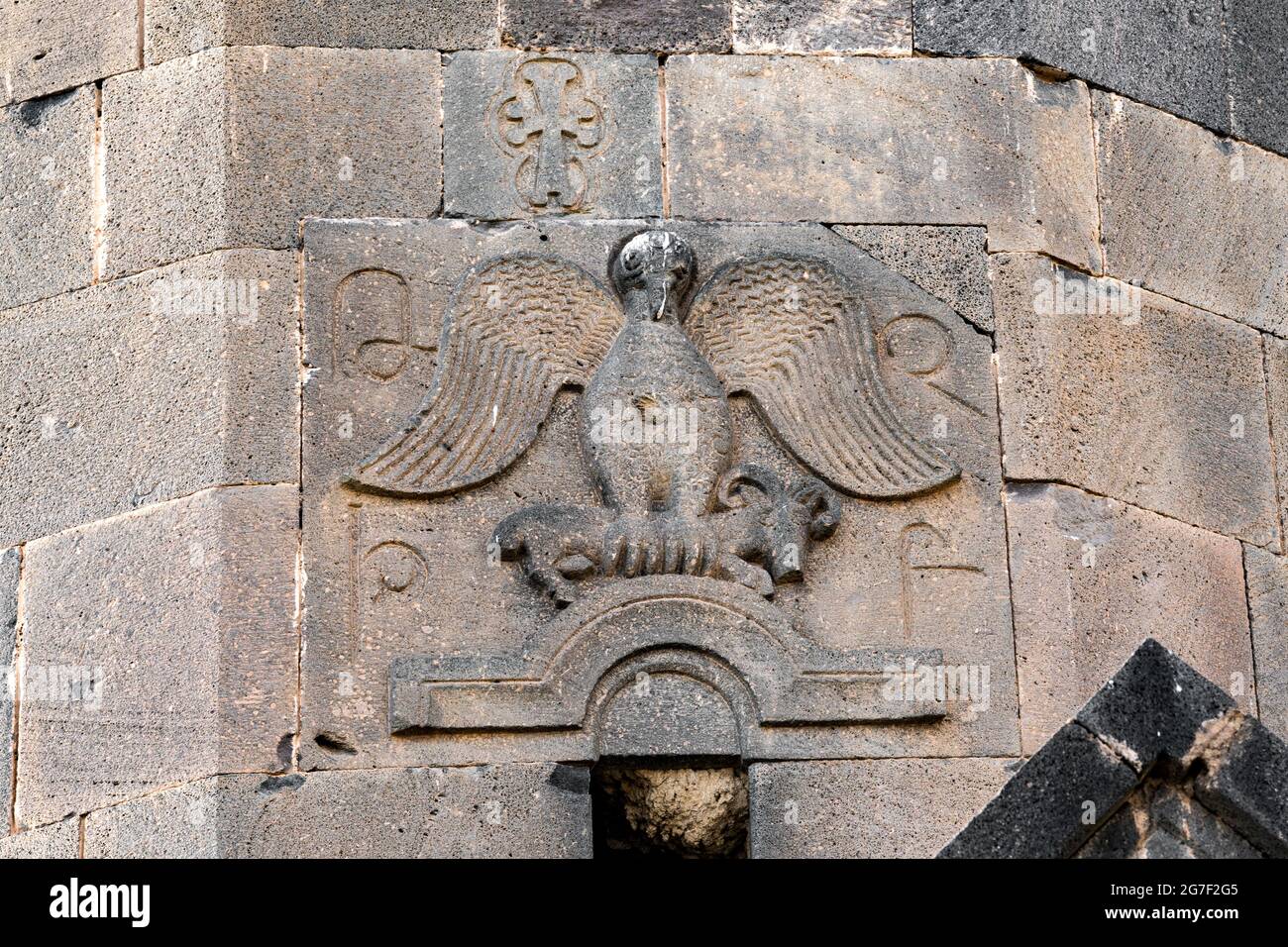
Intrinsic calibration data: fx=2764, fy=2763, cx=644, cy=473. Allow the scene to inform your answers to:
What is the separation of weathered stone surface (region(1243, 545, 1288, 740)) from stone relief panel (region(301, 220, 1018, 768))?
91 centimetres

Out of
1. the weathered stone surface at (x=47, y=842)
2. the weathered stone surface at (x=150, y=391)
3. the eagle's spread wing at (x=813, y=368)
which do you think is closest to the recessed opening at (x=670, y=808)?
the eagle's spread wing at (x=813, y=368)

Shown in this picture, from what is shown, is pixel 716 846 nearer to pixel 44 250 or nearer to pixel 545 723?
pixel 545 723

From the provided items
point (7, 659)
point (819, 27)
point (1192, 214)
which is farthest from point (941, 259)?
point (7, 659)

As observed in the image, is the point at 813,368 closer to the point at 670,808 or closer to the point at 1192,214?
the point at 670,808

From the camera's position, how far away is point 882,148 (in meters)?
8.34

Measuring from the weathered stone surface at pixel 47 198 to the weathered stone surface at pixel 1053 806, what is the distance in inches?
136

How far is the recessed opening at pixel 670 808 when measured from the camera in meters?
7.54

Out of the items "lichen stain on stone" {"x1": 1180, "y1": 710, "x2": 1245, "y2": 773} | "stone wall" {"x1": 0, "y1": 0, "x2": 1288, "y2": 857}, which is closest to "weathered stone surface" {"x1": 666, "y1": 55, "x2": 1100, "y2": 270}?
"stone wall" {"x1": 0, "y1": 0, "x2": 1288, "y2": 857}

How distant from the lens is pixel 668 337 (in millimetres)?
7977

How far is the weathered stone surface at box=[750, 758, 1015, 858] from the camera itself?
7.43 meters

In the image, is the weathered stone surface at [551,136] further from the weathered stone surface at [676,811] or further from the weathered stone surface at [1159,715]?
the weathered stone surface at [1159,715]

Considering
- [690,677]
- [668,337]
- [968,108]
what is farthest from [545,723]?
[968,108]

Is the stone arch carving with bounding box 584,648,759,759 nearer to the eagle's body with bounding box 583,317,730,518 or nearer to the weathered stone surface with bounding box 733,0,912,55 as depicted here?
the eagle's body with bounding box 583,317,730,518

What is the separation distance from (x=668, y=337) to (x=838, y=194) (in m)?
0.75
